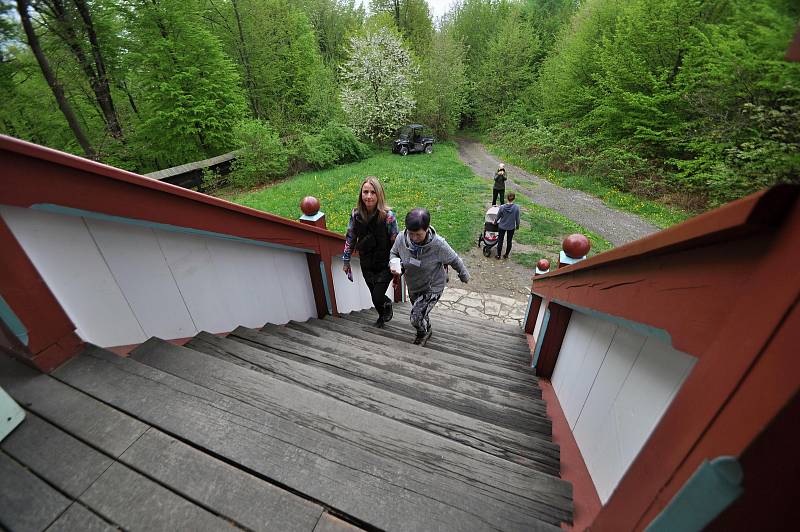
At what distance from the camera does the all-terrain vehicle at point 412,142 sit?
18.9 m

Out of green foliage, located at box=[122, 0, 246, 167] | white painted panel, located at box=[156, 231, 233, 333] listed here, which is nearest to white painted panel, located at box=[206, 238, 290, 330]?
white painted panel, located at box=[156, 231, 233, 333]

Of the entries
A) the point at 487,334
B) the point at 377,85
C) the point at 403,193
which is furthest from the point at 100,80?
the point at 487,334

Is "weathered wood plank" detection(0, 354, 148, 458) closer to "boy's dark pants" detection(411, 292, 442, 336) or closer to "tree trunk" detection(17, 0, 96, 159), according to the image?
"boy's dark pants" detection(411, 292, 442, 336)

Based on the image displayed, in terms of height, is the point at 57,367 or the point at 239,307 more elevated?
the point at 57,367

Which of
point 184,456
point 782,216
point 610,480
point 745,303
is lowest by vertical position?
point 610,480

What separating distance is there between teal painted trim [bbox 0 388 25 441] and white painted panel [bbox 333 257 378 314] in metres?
2.71

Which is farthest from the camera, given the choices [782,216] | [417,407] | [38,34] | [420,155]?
[420,155]

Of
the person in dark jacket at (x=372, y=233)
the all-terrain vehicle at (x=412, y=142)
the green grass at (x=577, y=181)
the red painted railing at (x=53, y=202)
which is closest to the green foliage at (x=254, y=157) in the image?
the all-terrain vehicle at (x=412, y=142)

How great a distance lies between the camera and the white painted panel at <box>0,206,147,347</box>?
134 cm

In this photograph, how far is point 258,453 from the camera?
44.0 inches

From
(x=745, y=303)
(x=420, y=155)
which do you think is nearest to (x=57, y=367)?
→ (x=745, y=303)

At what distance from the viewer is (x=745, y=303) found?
0.55 m

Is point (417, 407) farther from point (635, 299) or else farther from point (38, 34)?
point (38, 34)

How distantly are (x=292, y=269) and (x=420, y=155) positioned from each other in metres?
17.3
